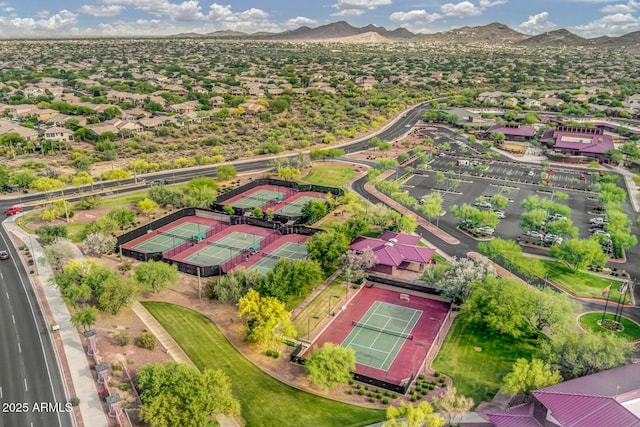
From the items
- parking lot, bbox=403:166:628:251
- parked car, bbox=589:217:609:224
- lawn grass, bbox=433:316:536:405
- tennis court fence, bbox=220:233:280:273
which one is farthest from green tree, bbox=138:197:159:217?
parked car, bbox=589:217:609:224

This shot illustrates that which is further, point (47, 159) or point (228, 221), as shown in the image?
point (47, 159)

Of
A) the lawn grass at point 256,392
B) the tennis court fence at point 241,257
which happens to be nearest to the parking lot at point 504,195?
the tennis court fence at point 241,257

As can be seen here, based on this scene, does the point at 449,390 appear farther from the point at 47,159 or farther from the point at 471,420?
the point at 47,159

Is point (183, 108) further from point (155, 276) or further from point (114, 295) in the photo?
point (114, 295)

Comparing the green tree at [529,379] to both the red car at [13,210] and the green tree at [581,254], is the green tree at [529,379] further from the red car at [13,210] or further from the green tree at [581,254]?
the red car at [13,210]

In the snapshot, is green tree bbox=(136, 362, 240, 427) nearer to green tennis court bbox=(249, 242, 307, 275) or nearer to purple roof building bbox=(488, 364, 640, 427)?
purple roof building bbox=(488, 364, 640, 427)

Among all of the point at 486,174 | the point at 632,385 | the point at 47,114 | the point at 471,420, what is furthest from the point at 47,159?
the point at 632,385
